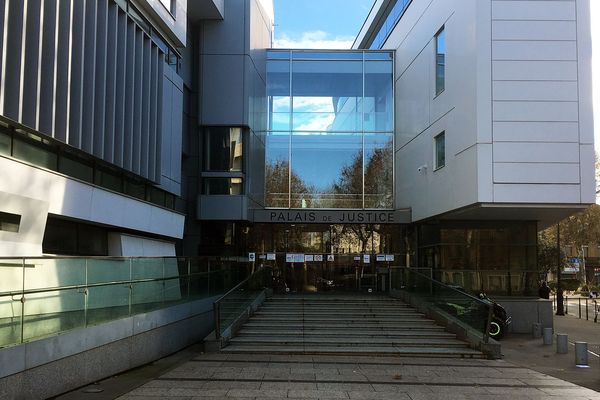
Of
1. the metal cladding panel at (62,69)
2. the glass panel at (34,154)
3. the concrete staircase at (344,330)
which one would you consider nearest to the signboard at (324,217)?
the concrete staircase at (344,330)

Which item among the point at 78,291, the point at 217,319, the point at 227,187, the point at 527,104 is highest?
the point at 527,104

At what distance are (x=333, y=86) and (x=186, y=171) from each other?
8198 millimetres

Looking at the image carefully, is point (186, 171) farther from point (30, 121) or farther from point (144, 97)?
point (30, 121)

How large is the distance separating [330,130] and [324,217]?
4177mm

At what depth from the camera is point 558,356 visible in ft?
49.3

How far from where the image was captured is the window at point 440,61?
68.7 feet

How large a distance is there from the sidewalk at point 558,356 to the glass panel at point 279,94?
1327 centimetres

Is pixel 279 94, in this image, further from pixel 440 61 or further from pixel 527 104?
pixel 527 104

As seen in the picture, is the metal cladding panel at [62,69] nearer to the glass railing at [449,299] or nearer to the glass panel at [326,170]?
the glass railing at [449,299]

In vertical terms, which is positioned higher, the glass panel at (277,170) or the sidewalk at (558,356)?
the glass panel at (277,170)

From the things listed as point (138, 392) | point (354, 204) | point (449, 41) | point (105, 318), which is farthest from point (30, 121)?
point (354, 204)

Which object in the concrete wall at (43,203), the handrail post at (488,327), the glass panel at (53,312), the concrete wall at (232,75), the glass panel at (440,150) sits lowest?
the handrail post at (488,327)

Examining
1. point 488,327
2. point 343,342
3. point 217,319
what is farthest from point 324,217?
point 488,327

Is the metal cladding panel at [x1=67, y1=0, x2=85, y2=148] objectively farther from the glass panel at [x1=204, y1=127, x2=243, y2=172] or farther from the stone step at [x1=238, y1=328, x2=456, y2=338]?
the glass panel at [x1=204, y1=127, x2=243, y2=172]
